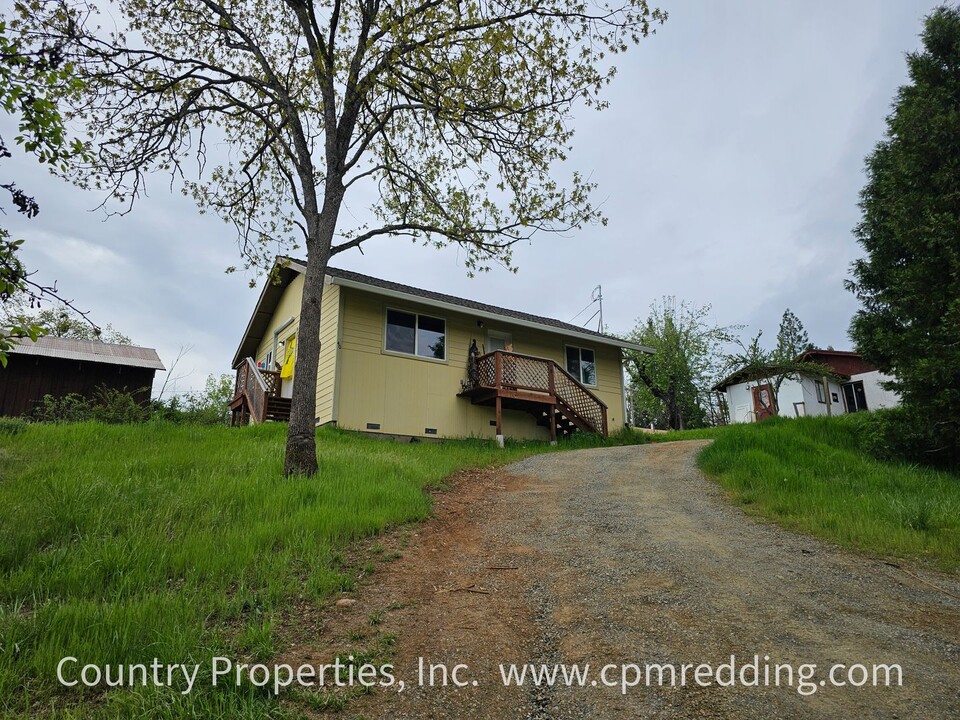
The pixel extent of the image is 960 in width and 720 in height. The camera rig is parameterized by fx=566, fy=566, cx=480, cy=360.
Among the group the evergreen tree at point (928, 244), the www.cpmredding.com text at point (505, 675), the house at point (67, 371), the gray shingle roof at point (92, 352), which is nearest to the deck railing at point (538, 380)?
the evergreen tree at point (928, 244)

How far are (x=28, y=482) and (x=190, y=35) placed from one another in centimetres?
865

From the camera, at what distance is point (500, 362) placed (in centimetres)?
1577

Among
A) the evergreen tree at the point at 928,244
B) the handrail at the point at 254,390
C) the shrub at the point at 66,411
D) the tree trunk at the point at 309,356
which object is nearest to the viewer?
the tree trunk at the point at 309,356

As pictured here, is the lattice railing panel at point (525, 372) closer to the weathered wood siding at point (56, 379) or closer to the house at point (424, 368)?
the house at point (424, 368)

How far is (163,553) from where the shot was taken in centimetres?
482

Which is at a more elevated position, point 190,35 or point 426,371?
point 190,35

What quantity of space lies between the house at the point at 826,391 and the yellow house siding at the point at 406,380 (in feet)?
43.6

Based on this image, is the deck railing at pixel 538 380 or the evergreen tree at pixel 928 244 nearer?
the evergreen tree at pixel 928 244

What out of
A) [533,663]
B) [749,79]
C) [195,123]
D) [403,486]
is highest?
[749,79]

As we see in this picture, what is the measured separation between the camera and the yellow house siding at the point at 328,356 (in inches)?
560

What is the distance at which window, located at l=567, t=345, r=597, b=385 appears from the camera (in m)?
19.5

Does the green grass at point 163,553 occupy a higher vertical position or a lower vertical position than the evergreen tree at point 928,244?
lower

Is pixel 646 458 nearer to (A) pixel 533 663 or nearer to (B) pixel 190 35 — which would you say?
(A) pixel 533 663

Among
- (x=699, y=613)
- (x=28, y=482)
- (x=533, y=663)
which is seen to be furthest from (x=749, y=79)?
(x=28, y=482)
